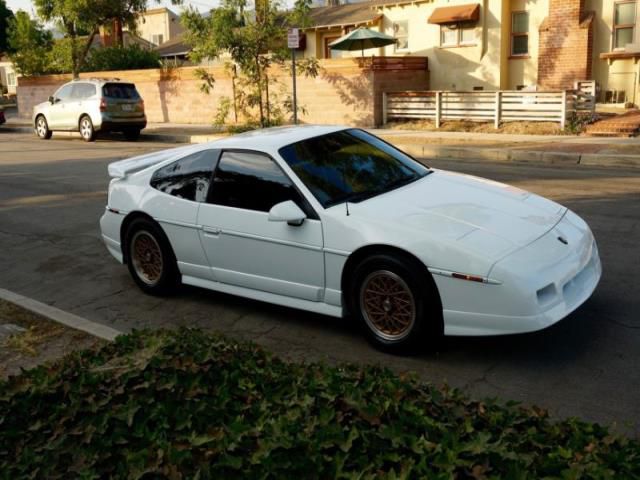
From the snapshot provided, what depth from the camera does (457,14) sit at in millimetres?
23562

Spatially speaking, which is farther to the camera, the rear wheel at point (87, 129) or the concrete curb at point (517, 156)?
the rear wheel at point (87, 129)

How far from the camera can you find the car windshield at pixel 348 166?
5.44m

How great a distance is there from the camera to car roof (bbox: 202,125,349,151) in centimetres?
579

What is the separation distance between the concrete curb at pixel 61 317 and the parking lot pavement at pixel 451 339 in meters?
0.26

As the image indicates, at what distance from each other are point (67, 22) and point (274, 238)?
28271mm

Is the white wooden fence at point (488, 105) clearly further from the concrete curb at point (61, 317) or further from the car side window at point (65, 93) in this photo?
the concrete curb at point (61, 317)

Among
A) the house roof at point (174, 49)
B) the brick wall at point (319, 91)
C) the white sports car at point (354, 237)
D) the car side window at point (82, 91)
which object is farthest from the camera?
the house roof at point (174, 49)

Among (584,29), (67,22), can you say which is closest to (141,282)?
(584,29)

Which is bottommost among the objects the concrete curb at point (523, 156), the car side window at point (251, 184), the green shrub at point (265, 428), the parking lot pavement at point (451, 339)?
the parking lot pavement at point (451, 339)

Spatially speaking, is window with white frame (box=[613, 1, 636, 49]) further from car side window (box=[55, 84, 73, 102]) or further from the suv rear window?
car side window (box=[55, 84, 73, 102])

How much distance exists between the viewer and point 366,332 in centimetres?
508

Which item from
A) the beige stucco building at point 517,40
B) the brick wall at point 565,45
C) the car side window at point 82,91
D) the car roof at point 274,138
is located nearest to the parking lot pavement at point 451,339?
the car roof at point 274,138

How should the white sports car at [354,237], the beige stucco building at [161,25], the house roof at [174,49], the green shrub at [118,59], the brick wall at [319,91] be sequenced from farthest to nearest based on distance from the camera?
the beige stucco building at [161,25], the house roof at [174,49], the green shrub at [118,59], the brick wall at [319,91], the white sports car at [354,237]

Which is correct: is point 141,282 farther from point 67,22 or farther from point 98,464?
point 67,22
